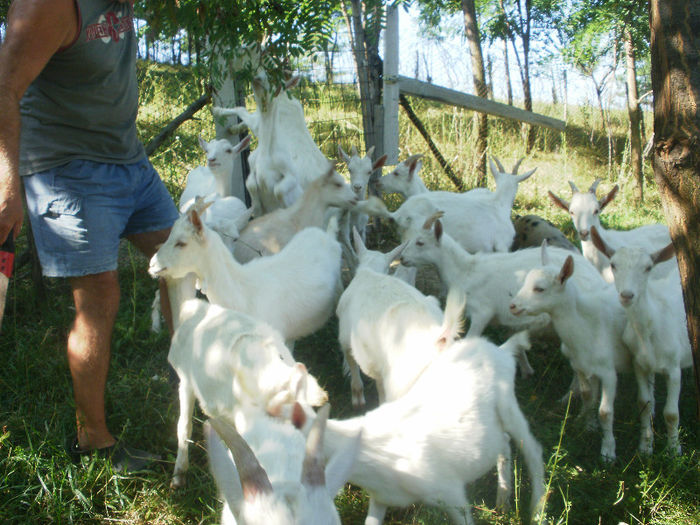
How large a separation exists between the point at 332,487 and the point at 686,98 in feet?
6.72

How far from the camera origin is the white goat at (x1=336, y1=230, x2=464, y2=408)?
335 centimetres

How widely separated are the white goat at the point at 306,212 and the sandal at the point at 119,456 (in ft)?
7.25

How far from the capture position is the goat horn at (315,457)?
6.46 ft

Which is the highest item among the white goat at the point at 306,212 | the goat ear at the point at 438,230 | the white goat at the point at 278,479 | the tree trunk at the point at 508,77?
the tree trunk at the point at 508,77

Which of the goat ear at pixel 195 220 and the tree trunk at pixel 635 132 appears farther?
the tree trunk at pixel 635 132

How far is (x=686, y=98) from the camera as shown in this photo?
2674 millimetres

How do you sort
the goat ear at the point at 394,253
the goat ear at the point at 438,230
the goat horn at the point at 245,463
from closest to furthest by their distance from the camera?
1. the goat horn at the point at 245,463
2. the goat ear at the point at 394,253
3. the goat ear at the point at 438,230

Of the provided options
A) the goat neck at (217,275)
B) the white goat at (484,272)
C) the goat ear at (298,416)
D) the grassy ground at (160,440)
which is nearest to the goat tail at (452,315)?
the grassy ground at (160,440)

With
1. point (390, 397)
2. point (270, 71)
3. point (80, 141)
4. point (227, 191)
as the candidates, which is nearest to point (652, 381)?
point (390, 397)

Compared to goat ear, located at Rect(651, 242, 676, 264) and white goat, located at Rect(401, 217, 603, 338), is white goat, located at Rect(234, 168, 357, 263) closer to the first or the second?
white goat, located at Rect(401, 217, 603, 338)

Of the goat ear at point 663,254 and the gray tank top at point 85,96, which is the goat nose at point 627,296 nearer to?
the goat ear at point 663,254

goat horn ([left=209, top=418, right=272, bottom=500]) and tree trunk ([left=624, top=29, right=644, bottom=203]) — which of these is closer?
goat horn ([left=209, top=418, right=272, bottom=500])

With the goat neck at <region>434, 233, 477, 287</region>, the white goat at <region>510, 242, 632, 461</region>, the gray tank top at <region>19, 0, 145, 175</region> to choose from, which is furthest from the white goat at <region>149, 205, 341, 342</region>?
the white goat at <region>510, 242, 632, 461</region>

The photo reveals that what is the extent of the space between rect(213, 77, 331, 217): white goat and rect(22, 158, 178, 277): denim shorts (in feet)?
8.81
